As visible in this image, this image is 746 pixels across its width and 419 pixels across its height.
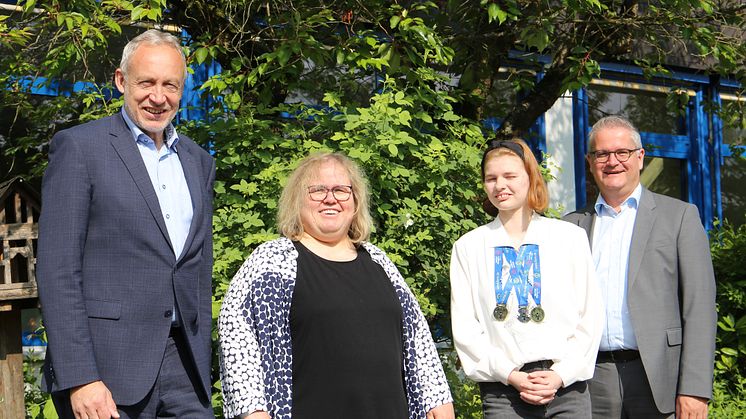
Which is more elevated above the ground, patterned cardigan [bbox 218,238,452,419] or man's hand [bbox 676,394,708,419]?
patterned cardigan [bbox 218,238,452,419]

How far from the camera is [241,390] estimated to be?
3125 millimetres

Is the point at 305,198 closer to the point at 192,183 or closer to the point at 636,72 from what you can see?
the point at 192,183

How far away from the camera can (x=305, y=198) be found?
3.43 metres

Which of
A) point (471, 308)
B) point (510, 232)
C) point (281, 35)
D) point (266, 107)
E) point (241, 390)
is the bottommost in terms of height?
point (241, 390)

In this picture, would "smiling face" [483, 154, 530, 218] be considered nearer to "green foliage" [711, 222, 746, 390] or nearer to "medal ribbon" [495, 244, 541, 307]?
"medal ribbon" [495, 244, 541, 307]

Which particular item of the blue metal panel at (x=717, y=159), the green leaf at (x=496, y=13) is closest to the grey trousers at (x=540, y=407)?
the green leaf at (x=496, y=13)

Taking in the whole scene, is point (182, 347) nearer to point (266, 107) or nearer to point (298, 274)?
point (298, 274)

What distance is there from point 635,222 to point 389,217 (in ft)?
4.32

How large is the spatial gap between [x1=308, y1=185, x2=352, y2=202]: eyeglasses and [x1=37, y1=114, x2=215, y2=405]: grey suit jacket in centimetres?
56

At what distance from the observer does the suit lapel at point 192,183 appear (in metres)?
3.05

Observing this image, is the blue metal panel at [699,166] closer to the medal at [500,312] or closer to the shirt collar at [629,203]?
the shirt collar at [629,203]

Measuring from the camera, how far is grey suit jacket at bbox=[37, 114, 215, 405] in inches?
110

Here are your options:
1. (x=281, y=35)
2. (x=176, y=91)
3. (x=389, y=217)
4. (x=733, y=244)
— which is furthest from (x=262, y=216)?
(x=733, y=244)

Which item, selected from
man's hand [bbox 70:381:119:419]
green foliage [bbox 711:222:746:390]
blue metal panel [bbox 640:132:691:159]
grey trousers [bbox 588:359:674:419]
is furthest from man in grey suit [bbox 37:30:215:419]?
blue metal panel [bbox 640:132:691:159]
